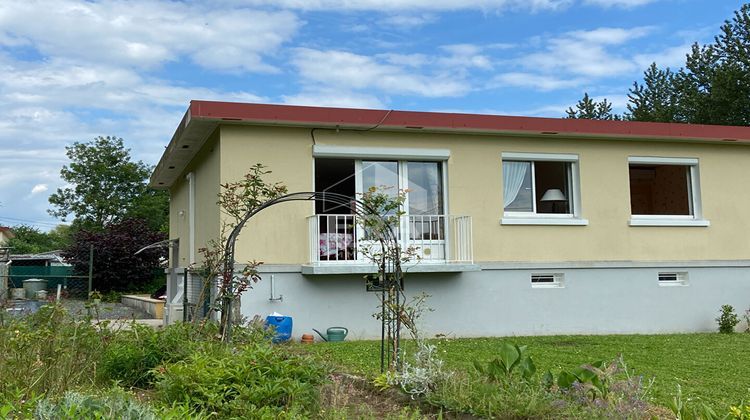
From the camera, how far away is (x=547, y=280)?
41.5 ft

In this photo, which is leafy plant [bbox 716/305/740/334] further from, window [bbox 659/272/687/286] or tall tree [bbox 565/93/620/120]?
tall tree [bbox 565/93/620/120]

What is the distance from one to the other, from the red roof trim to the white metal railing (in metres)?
1.60

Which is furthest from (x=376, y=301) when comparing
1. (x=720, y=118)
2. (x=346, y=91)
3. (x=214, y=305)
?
(x=720, y=118)

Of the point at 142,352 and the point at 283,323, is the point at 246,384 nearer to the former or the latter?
the point at 142,352

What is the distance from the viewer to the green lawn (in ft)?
22.2

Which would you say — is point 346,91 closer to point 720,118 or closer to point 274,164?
point 274,164

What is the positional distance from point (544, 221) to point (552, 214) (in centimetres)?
38

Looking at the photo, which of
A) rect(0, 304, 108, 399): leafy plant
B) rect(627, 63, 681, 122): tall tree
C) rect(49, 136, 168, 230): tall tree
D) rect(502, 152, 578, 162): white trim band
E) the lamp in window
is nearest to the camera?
rect(0, 304, 108, 399): leafy plant

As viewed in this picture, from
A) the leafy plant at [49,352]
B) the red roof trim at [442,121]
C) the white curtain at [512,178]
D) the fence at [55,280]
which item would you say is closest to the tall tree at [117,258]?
the fence at [55,280]

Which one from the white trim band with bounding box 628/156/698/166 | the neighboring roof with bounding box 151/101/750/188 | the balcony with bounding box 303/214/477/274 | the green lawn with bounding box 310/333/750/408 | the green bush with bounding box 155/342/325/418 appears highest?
the neighboring roof with bounding box 151/101/750/188

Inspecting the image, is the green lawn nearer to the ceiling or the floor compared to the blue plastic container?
nearer to the floor

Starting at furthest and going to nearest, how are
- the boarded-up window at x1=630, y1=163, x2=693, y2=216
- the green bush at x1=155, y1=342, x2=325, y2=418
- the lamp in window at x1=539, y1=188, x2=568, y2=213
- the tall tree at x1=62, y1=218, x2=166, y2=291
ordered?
the tall tree at x1=62, y1=218, x2=166, y2=291, the boarded-up window at x1=630, y1=163, x2=693, y2=216, the lamp in window at x1=539, y1=188, x2=568, y2=213, the green bush at x1=155, y1=342, x2=325, y2=418

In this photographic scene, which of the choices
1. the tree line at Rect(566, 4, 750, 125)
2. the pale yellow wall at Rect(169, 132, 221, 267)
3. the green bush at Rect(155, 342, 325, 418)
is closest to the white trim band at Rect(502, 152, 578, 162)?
the pale yellow wall at Rect(169, 132, 221, 267)

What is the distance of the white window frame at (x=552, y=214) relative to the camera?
1246cm
